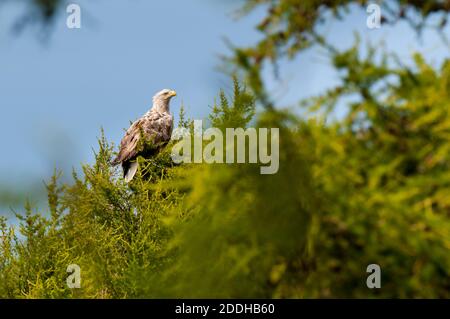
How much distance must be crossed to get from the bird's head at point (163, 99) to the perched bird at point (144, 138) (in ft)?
0.14

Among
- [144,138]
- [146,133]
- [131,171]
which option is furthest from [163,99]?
[131,171]

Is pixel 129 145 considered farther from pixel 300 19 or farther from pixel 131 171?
pixel 300 19

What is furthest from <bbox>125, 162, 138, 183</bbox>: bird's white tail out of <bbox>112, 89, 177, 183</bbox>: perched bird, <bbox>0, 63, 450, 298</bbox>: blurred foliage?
<bbox>0, 63, 450, 298</bbox>: blurred foliage

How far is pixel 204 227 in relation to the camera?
13.6 feet

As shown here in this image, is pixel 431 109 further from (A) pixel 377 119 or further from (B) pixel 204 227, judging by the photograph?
(B) pixel 204 227

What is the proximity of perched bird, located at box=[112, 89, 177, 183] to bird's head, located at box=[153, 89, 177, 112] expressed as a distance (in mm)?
43

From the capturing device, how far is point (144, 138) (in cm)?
1230

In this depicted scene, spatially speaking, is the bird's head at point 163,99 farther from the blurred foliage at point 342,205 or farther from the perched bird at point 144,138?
the blurred foliage at point 342,205

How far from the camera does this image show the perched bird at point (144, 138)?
12250 mm

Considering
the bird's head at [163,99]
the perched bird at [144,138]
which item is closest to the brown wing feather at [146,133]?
the perched bird at [144,138]

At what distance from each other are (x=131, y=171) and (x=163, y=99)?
8.95 feet

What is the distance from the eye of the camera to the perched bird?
40.2 feet

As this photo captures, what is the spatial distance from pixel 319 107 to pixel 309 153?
11.2 inches
